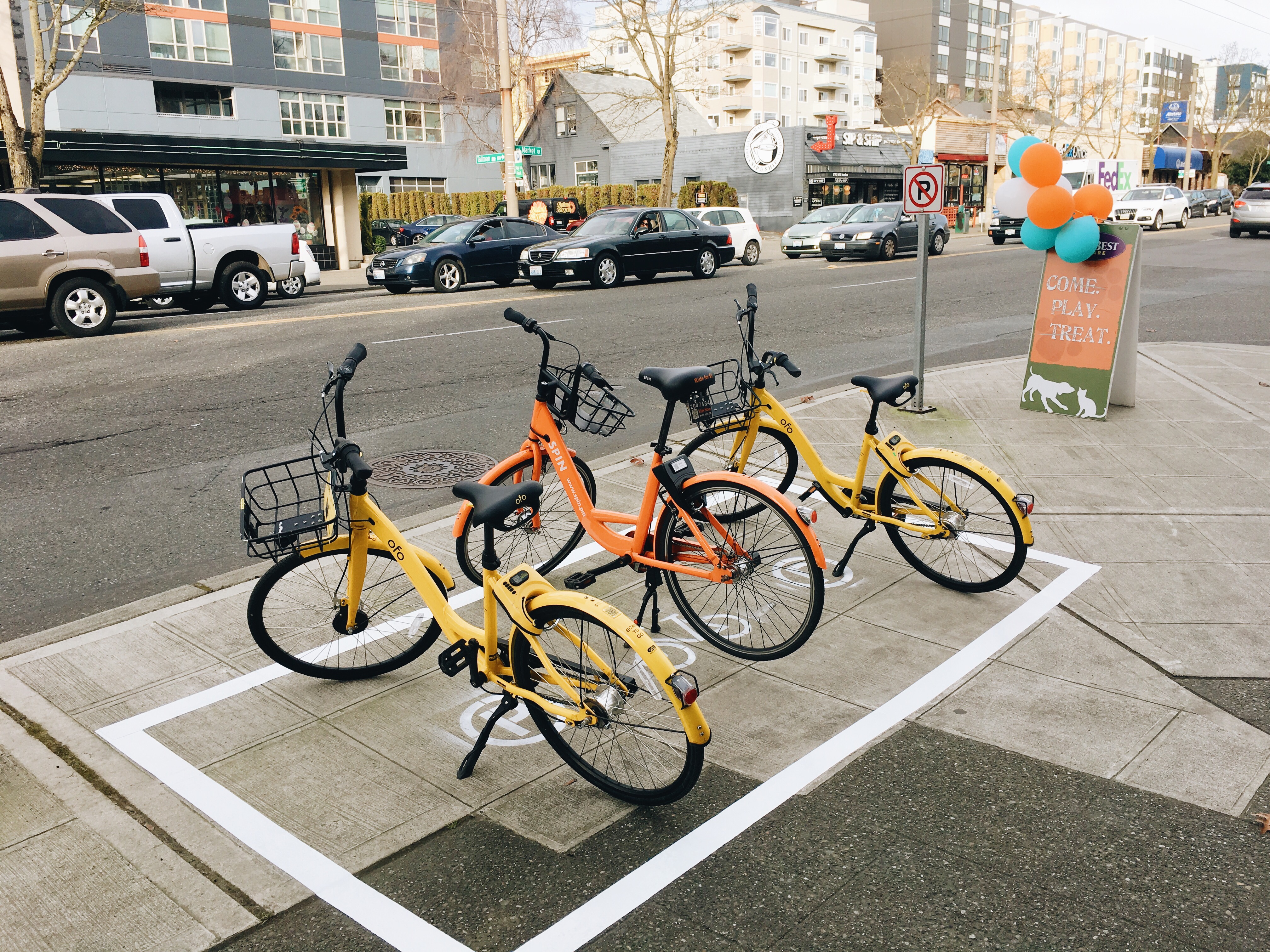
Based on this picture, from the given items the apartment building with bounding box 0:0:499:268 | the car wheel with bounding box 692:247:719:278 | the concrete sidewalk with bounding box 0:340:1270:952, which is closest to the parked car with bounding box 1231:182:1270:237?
the car wheel with bounding box 692:247:719:278

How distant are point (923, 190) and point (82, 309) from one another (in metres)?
11.8

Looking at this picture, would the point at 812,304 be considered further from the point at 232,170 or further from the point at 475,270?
the point at 232,170

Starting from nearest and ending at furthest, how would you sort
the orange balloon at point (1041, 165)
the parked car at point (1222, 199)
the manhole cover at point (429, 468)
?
the manhole cover at point (429, 468)
the orange balloon at point (1041, 165)
the parked car at point (1222, 199)

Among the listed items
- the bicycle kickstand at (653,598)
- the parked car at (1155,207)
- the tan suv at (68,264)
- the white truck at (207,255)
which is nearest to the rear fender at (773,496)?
the bicycle kickstand at (653,598)

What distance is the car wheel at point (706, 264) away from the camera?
74.6ft

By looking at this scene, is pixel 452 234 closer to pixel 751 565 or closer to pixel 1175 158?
pixel 751 565

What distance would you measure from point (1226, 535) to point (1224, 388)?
14.5 feet

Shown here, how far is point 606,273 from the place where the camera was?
68.0 ft

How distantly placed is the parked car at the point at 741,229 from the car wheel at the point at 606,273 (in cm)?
746

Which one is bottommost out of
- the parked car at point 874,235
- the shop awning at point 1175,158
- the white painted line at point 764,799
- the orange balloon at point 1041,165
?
the white painted line at point 764,799

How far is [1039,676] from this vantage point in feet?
14.1

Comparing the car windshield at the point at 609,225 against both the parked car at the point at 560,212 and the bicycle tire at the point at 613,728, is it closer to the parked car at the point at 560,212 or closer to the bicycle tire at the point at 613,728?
the parked car at the point at 560,212

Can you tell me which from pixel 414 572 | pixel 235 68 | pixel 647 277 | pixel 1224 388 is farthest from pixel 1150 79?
pixel 414 572

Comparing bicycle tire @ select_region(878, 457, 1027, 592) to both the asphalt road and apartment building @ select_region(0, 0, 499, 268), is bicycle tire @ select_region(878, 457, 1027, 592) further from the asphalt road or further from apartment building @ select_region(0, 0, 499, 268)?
apartment building @ select_region(0, 0, 499, 268)
